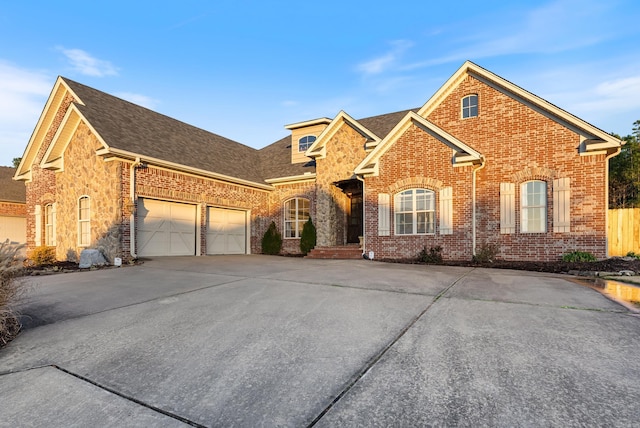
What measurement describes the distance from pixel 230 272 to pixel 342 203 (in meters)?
8.31

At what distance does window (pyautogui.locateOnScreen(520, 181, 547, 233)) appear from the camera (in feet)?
36.8

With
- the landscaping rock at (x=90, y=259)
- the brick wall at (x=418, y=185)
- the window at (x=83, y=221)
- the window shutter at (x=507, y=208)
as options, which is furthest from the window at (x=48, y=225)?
the window shutter at (x=507, y=208)

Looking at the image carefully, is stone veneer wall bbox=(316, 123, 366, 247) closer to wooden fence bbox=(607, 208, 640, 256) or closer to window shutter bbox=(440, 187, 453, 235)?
window shutter bbox=(440, 187, 453, 235)

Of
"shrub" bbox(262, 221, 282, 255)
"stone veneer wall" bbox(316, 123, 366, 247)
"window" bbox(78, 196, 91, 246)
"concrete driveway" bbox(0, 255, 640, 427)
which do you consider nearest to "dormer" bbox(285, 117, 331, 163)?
"stone veneer wall" bbox(316, 123, 366, 247)

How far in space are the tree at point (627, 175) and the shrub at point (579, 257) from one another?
22146 mm

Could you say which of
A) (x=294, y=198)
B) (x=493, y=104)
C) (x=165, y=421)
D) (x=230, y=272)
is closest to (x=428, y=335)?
(x=165, y=421)

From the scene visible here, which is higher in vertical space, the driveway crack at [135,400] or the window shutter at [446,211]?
the window shutter at [446,211]

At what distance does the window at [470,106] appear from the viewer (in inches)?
505

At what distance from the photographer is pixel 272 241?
55.4ft

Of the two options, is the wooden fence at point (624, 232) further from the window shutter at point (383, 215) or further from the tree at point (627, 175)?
the tree at point (627, 175)

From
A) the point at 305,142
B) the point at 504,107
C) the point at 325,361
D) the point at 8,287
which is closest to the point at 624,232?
the point at 504,107

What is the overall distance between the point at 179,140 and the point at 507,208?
1385 cm

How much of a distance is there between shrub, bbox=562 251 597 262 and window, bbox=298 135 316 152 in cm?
1207

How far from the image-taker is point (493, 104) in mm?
12391
